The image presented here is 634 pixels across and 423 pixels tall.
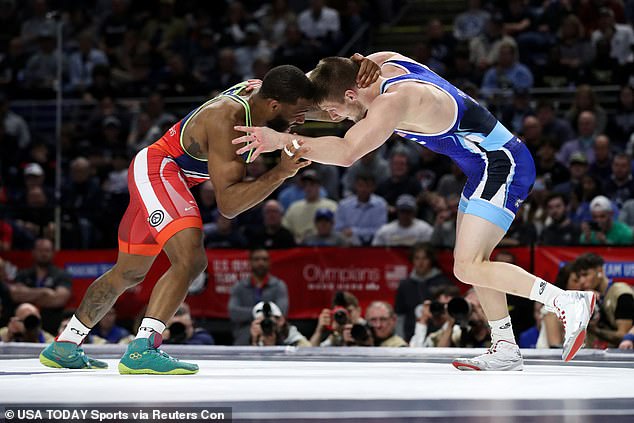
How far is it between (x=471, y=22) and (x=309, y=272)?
4978mm

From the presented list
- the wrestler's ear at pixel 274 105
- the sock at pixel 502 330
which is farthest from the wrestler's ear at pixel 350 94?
the sock at pixel 502 330

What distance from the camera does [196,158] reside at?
456 centimetres

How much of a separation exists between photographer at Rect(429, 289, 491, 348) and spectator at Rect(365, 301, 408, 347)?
0.94 feet

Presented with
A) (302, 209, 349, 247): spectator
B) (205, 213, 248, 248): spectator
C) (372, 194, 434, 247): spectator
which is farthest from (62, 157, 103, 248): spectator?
(372, 194, 434, 247): spectator

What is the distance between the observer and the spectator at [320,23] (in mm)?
12000

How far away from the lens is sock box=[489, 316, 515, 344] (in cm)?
467

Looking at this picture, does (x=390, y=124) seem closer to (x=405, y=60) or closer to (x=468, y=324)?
(x=405, y=60)

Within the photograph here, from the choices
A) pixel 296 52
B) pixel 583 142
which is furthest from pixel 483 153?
pixel 296 52

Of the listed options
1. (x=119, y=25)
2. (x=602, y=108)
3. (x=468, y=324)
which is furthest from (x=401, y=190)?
(x=119, y=25)

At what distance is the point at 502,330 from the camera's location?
4.67 m

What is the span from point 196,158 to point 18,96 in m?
8.21

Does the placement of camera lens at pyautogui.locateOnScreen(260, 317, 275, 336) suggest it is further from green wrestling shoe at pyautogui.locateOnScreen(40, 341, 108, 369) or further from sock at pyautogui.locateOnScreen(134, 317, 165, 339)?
sock at pyautogui.locateOnScreen(134, 317, 165, 339)

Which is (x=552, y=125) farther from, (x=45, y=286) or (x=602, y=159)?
(x=45, y=286)

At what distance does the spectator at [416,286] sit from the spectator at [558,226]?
2.97ft
